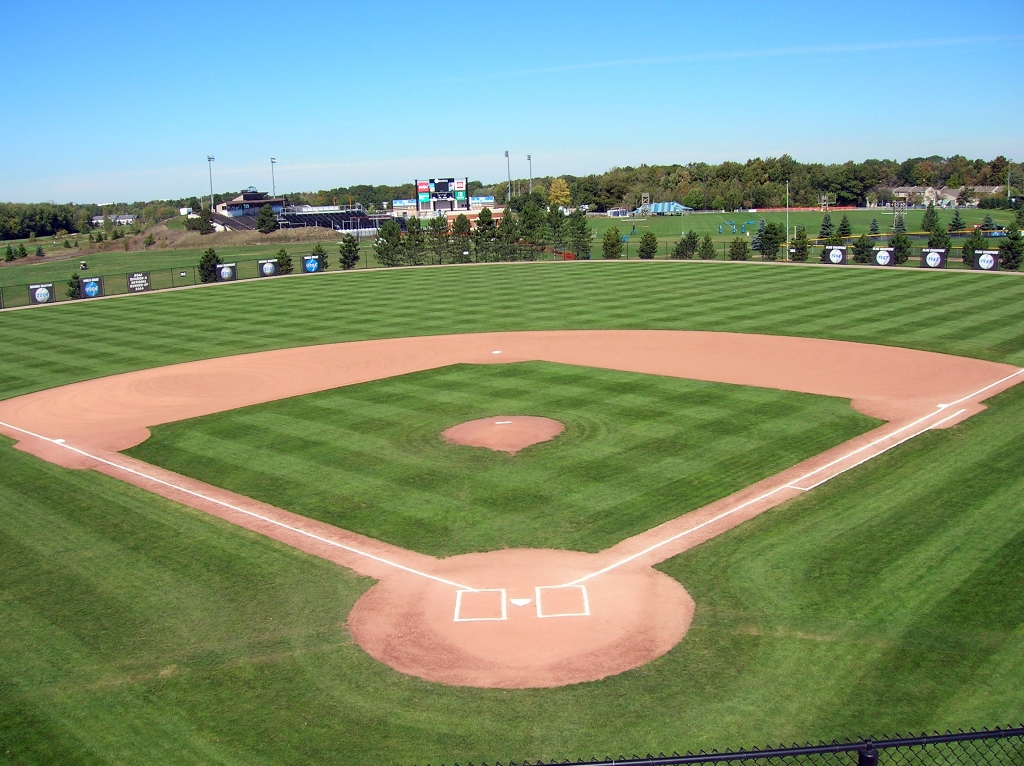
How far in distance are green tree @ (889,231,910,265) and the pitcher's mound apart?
47910mm

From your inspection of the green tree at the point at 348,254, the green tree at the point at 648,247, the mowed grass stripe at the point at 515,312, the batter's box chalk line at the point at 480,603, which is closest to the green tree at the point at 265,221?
the green tree at the point at 348,254

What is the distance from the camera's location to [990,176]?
194125mm

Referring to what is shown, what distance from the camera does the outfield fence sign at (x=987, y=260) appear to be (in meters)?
56.9

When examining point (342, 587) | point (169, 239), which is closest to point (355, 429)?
point (342, 587)

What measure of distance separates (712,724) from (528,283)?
163 feet

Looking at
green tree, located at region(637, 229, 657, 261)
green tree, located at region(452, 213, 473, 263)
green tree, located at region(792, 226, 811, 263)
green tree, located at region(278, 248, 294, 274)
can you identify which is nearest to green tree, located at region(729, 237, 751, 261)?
green tree, located at region(792, 226, 811, 263)

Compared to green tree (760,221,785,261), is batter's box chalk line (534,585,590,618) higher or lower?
lower

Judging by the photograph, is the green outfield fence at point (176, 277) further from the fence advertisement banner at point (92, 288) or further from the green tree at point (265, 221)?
the green tree at point (265, 221)

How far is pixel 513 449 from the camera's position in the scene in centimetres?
2134

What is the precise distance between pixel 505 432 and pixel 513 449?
59.8 inches

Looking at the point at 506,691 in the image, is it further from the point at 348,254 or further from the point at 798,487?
the point at 348,254

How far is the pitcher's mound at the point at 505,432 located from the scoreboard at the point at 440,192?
467 ft

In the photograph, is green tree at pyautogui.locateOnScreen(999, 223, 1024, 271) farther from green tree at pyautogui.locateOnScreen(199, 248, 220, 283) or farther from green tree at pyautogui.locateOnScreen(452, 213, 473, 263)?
green tree at pyautogui.locateOnScreen(199, 248, 220, 283)

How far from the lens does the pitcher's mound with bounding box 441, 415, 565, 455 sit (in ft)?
71.6
